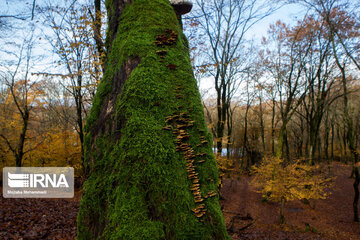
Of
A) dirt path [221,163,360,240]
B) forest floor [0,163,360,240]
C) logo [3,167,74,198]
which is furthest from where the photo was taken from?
logo [3,167,74,198]

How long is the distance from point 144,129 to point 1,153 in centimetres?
1612

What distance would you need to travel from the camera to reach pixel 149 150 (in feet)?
4.54

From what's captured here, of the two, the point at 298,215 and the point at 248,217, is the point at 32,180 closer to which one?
the point at 248,217

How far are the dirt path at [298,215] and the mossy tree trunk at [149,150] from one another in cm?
826

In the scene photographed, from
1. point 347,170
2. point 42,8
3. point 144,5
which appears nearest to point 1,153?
point 42,8

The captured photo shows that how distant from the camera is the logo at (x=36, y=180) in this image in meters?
11.4

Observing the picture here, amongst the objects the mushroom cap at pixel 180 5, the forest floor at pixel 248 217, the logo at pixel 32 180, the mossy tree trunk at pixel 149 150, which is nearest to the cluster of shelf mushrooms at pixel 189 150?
the mossy tree trunk at pixel 149 150

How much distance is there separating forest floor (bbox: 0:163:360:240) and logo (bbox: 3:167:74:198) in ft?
4.57

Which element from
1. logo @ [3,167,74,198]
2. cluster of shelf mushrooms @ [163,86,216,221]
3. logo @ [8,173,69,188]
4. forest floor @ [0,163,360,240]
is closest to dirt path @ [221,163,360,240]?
forest floor @ [0,163,360,240]

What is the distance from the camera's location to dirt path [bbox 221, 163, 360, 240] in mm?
9539

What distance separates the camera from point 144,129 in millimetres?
1435

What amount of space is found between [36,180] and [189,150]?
15393 mm

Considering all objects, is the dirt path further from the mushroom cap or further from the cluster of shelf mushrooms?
the mushroom cap

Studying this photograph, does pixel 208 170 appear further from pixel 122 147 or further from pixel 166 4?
pixel 166 4
